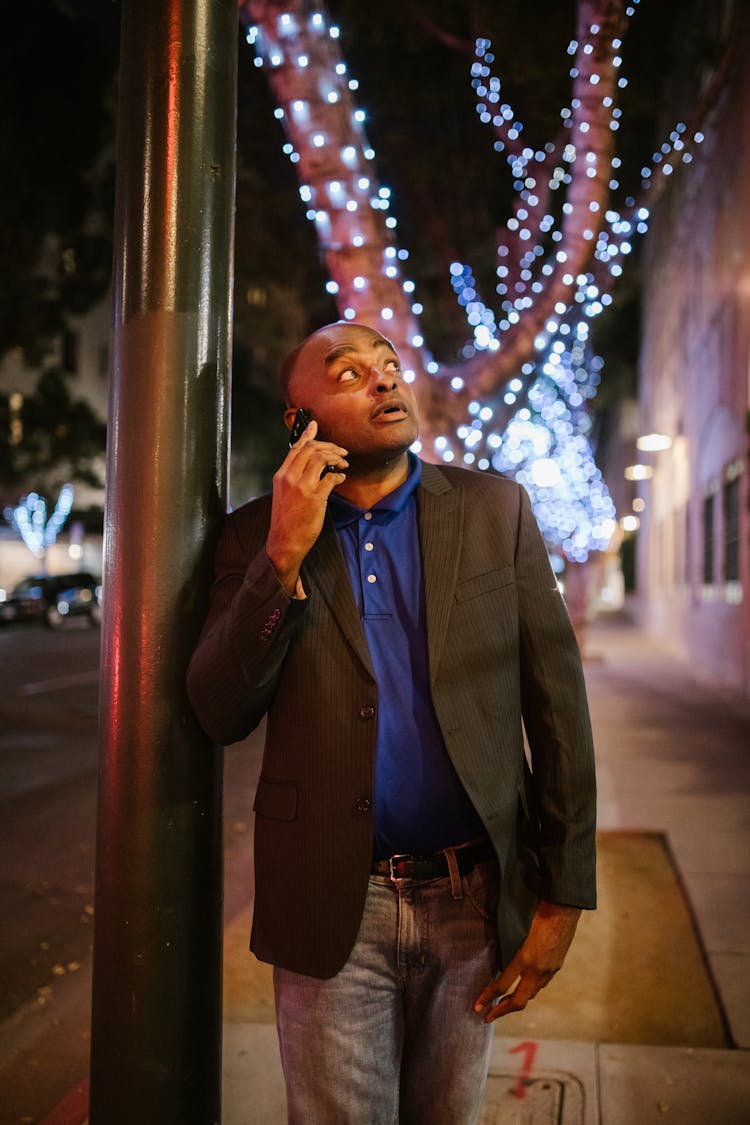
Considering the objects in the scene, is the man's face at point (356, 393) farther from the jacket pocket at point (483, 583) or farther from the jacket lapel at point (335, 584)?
the jacket pocket at point (483, 583)

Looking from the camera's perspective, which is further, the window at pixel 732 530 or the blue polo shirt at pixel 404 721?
the window at pixel 732 530

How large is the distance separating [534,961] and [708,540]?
55.1ft

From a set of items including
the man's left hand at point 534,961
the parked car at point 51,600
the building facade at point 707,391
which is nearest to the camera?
the man's left hand at point 534,961

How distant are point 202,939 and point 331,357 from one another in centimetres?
139

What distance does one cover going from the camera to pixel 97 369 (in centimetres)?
4234

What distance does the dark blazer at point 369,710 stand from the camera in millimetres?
1928

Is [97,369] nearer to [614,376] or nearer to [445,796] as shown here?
[614,376]

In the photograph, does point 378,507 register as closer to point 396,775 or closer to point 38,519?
point 396,775

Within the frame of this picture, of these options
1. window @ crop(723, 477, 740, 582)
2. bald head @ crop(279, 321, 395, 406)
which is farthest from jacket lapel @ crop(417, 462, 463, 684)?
window @ crop(723, 477, 740, 582)

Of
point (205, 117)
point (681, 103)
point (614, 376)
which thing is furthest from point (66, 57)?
point (205, 117)

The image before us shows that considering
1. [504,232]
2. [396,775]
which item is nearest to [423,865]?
[396,775]

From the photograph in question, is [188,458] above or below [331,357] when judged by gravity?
below

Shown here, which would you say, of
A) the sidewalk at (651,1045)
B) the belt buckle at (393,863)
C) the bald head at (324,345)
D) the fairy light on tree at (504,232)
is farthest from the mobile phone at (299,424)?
the fairy light on tree at (504,232)

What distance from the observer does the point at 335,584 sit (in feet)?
6.75
